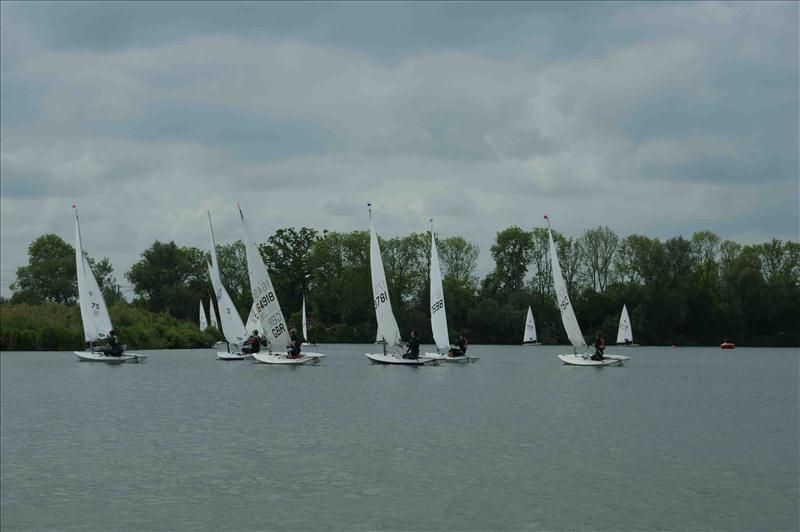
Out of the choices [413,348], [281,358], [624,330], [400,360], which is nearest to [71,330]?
[281,358]

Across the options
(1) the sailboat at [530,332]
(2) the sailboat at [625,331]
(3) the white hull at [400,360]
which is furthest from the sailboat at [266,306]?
(2) the sailboat at [625,331]

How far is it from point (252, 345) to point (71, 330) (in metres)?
18.2

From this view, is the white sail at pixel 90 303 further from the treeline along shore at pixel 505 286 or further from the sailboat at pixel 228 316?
the treeline along shore at pixel 505 286

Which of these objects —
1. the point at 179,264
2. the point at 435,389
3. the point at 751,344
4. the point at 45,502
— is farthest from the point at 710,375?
the point at 179,264

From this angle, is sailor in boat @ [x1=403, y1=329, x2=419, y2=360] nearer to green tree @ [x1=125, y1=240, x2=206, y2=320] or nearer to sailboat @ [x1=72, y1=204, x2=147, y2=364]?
sailboat @ [x1=72, y1=204, x2=147, y2=364]

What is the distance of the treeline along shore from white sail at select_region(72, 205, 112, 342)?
94.3ft

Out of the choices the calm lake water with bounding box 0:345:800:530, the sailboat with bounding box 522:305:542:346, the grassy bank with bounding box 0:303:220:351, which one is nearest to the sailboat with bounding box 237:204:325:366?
the calm lake water with bounding box 0:345:800:530

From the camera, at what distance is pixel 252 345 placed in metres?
49.1

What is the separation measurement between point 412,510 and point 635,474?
461 centimetres

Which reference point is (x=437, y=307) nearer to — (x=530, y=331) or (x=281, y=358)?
(x=281, y=358)

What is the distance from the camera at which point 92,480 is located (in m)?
14.9

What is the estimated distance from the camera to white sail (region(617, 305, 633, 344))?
8115cm

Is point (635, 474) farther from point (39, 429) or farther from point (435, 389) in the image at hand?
point (435, 389)

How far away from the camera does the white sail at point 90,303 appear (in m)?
46.7
